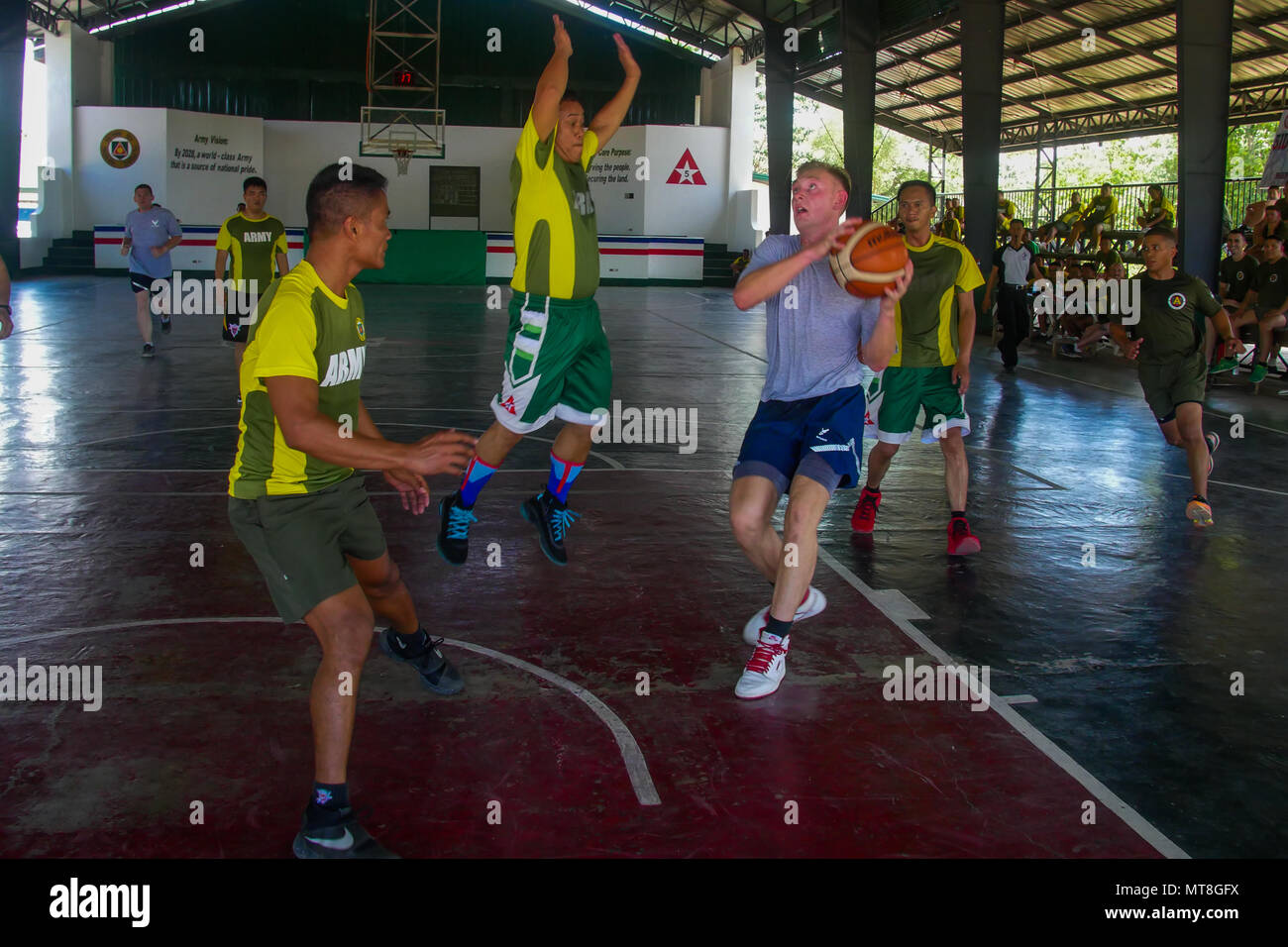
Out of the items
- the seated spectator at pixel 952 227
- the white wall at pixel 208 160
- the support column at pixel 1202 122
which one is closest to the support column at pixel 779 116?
the seated spectator at pixel 952 227

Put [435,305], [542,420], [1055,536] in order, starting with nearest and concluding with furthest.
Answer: [542,420] < [1055,536] < [435,305]

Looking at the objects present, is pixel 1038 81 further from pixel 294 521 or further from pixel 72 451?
pixel 294 521

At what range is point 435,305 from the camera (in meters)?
24.3

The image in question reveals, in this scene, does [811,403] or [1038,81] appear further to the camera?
[1038,81]

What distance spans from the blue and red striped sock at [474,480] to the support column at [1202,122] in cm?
1215

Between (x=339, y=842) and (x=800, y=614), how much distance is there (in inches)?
101

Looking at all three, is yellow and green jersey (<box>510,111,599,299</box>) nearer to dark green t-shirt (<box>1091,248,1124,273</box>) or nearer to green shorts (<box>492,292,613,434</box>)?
green shorts (<box>492,292,613,434</box>)

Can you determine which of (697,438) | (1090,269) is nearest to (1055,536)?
(697,438)

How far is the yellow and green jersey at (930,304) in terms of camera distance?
6777mm

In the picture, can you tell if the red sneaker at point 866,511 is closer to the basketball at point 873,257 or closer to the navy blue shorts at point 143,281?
the basketball at point 873,257

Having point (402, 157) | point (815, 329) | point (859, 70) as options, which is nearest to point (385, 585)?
point (815, 329)

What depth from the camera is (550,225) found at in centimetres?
595

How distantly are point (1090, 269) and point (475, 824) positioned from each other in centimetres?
1656
